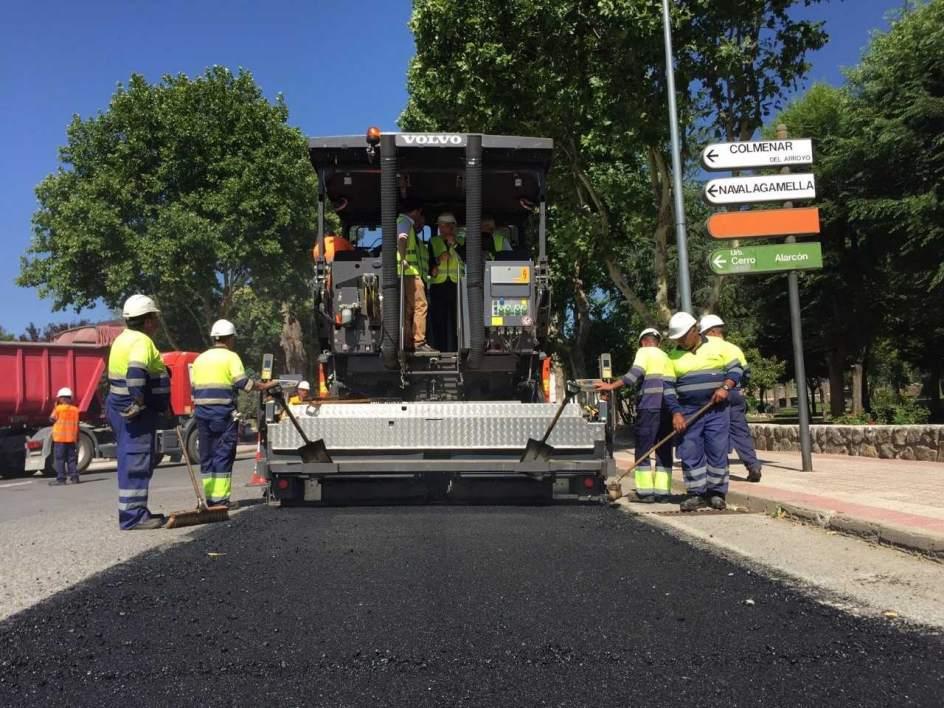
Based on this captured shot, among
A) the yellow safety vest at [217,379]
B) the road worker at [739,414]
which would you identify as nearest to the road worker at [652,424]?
the road worker at [739,414]

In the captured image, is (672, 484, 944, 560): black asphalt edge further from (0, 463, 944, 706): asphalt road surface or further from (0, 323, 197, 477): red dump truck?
(0, 323, 197, 477): red dump truck

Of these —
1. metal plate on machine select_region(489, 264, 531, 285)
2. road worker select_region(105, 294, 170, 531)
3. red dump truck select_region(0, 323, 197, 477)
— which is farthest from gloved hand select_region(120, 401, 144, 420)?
red dump truck select_region(0, 323, 197, 477)

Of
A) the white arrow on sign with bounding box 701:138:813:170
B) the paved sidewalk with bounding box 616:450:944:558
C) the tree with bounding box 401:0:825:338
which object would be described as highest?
the tree with bounding box 401:0:825:338

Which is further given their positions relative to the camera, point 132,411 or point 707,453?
point 707,453

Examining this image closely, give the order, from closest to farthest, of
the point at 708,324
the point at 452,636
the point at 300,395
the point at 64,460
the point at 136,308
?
the point at 452,636, the point at 136,308, the point at 300,395, the point at 708,324, the point at 64,460

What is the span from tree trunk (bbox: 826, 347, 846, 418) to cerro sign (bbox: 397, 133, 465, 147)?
21.1 metres

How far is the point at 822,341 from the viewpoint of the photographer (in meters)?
25.3

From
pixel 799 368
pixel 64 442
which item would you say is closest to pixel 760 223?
pixel 799 368

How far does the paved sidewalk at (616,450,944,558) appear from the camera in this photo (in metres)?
5.95

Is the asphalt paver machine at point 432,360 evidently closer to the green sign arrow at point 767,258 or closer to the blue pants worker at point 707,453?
the blue pants worker at point 707,453

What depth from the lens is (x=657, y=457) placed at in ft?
28.8

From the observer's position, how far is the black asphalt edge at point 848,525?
548 cm

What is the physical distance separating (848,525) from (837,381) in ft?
73.1

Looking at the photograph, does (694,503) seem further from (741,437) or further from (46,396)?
(46,396)
